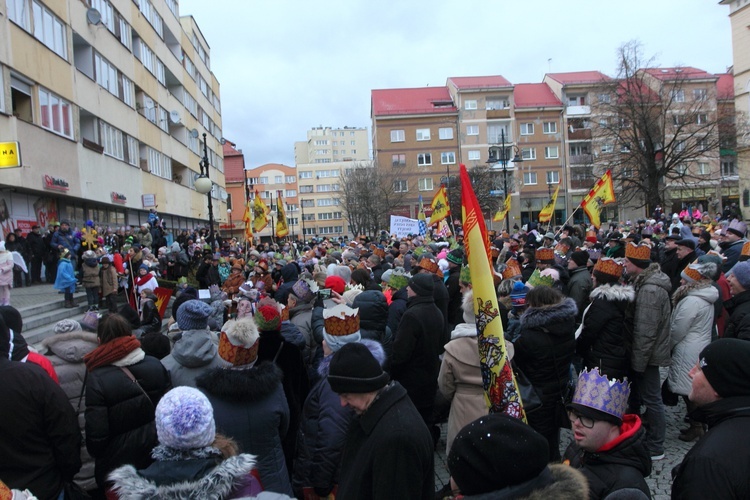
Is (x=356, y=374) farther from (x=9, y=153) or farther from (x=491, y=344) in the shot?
(x=9, y=153)

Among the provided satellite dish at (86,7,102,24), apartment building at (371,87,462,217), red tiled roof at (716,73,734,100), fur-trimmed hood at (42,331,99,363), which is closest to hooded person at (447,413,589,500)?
fur-trimmed hood at (42,331,99,363)

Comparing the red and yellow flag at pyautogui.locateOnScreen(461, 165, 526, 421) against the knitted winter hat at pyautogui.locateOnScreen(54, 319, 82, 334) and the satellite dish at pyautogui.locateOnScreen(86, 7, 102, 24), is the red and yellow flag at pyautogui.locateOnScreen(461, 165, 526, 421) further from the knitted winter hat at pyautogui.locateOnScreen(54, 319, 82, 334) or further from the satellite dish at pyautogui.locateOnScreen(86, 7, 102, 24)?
the satellite dish at pyautogui.locateOnScreen(86, 7, 102, 24)

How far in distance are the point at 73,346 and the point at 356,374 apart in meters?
2.51

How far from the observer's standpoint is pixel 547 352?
4.85 metres

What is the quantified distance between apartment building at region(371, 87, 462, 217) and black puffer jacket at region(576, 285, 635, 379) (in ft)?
203

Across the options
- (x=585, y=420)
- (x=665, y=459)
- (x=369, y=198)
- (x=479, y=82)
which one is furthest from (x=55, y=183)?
(x=479, y=82)

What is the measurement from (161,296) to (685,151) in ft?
133

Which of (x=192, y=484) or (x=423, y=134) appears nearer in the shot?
(x=192, y=484)

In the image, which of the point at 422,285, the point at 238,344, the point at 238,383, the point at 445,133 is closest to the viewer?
the point at 238,383

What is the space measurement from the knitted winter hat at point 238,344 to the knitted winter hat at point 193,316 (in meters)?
0.59

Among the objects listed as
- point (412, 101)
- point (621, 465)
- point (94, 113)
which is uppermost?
point (412, 101)

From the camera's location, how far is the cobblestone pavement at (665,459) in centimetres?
508

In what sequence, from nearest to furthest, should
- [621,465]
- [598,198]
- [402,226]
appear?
[621,465], [598,198], [402,226]

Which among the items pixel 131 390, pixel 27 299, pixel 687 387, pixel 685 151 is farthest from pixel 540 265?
pixel 685 151
